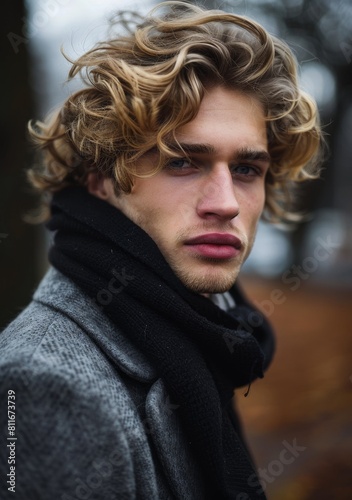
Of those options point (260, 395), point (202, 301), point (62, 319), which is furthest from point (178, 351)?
point (260, 395)

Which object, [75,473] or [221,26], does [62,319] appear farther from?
[221,26]

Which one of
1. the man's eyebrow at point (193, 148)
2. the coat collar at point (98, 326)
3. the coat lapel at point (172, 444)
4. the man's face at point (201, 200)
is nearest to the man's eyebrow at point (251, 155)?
the man's face at point (201, 200)

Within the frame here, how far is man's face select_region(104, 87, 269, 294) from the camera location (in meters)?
2.17

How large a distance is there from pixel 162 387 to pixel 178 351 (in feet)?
0.46

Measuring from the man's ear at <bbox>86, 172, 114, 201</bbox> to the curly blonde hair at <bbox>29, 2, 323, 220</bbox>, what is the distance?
0.03 m

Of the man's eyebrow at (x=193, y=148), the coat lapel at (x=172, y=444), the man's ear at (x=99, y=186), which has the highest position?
the man's eyebrow at (x=193, y=148)

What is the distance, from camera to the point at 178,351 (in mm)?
1938

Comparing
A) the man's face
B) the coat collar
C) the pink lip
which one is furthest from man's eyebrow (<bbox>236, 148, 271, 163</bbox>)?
the coat collar

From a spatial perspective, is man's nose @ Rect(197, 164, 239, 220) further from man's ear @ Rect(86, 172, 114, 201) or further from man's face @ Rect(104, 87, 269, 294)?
man's ear @ Rect(86, 172, 114, 201)

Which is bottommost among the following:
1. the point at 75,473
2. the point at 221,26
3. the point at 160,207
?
the point at 75,473

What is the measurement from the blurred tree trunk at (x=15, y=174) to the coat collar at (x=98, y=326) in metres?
2.04

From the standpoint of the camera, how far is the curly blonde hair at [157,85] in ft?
7.15

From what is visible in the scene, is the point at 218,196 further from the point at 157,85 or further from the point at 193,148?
the point at 157,85

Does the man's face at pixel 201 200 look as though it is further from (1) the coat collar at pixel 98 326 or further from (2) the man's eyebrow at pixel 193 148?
(1) the coat collar at pixel 98 326
